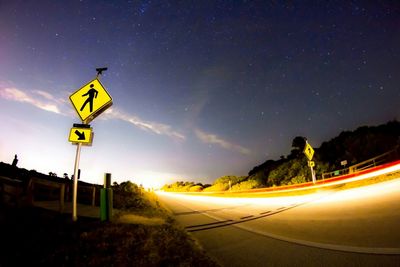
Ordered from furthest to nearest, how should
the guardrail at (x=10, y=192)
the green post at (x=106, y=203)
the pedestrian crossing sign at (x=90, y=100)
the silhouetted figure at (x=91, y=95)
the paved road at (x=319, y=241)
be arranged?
the guardrail at (x=10, y=192) → the silhouetted figure at (x=91, y=95) → the pedestrian crossing sign at (x=90, y=100) → the green post at (x=106, y=203) → the paved road at (x=319, y=241)

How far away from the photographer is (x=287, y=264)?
12.1ft

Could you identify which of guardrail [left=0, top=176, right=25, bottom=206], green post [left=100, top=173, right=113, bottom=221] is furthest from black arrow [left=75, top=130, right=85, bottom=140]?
guardrail [left=0, top=176, right=25, bottom=206]

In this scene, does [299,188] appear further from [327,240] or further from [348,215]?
[327,240]

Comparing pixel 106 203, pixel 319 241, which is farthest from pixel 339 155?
pixel 106 203

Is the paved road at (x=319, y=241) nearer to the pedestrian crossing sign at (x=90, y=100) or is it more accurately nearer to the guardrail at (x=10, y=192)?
the pedestrian crossing sign at (x=90, y=100)

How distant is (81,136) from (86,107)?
3.04 ft

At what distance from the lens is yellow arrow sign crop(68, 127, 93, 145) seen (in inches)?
244

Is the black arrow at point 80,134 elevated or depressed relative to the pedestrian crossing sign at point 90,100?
depressed

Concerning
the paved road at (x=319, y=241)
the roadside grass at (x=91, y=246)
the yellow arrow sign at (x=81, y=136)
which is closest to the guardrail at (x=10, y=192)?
the roadside grass at (x=91, y=246)

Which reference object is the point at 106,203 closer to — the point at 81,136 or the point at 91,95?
the point at 81,136

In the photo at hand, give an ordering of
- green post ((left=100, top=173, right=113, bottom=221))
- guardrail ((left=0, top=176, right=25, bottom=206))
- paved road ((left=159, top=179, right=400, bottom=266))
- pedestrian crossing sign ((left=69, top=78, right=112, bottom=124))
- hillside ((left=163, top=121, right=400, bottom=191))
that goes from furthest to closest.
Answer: hillside ((left=163, top=121, right=400, bottom=191)), guardrail ((left=0, top=176, right=25, bottom=206)), pedestrian crossing sign ((left=69, top=78, right=112, bottom=124)), green post ((left=100, top=173, right=113, bottom=221)), paved road ((left=159, top=179, right=400, bottom=266))

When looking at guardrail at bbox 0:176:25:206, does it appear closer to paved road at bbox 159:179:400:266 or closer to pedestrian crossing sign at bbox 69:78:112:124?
pedestrian crossing sign at bbox 69:78:112:124

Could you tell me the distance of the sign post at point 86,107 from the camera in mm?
6254

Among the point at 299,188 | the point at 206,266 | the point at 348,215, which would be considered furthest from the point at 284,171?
the point at 206,266
